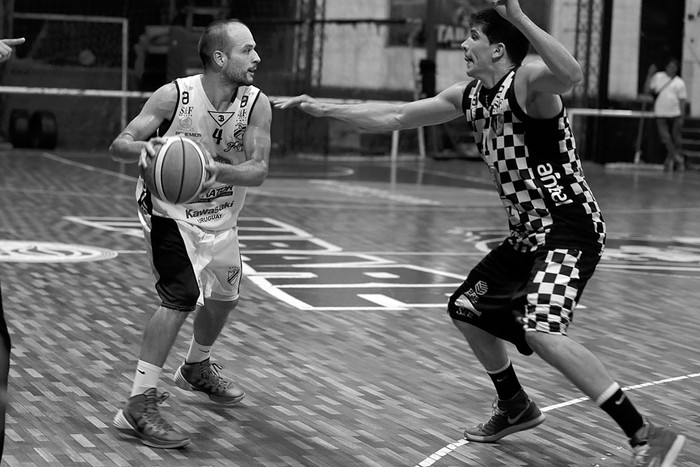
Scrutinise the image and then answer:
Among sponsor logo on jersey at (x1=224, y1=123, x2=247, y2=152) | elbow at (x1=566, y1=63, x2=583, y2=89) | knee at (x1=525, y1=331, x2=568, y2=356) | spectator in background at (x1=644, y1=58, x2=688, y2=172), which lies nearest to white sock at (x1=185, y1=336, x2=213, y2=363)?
sponsor logo on jersey at (x1=224, y1=123, x2=247, y2=152)

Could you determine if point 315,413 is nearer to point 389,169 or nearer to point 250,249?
point 250,249

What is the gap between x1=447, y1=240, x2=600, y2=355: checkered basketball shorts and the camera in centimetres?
515

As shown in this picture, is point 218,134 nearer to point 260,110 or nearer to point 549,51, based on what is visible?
point 260,110

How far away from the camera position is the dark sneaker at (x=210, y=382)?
244 inches

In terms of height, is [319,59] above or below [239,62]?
above

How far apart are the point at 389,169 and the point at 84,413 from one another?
58.6ft

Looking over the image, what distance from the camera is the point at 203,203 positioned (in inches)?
234

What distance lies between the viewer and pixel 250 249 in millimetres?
11930

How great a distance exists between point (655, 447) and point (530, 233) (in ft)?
3.39

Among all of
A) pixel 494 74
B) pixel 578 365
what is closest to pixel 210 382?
pixel 578 365

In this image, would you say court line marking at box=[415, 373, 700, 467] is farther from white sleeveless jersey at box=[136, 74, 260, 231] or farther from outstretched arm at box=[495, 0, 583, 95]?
outstretched arm at box=[495, 0, 583, 95]

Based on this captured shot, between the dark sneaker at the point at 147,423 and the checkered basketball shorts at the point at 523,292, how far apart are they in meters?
1.36

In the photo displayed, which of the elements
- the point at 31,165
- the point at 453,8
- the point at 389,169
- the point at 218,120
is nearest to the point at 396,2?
the point at 453,8

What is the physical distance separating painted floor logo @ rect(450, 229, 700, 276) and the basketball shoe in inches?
237
